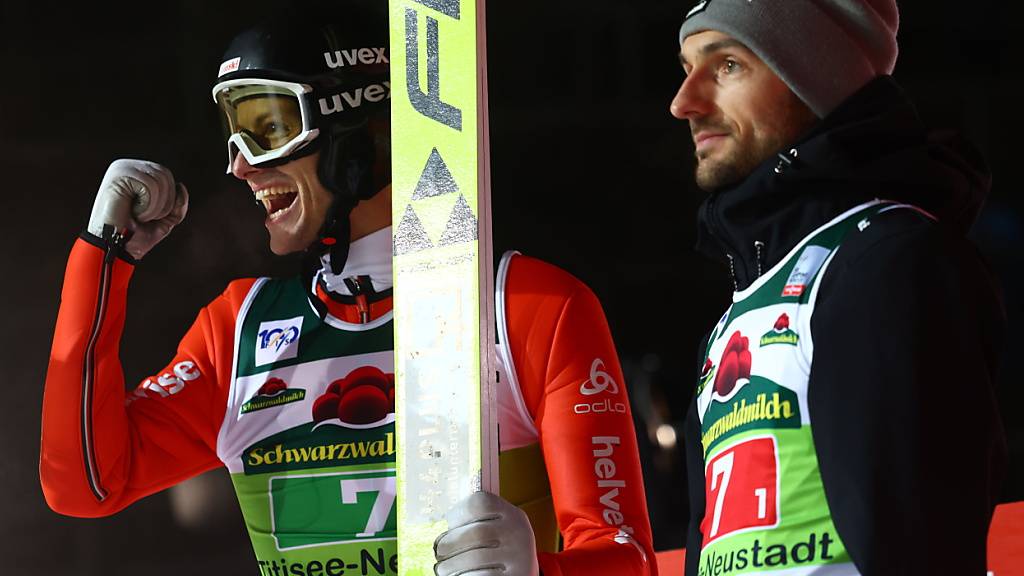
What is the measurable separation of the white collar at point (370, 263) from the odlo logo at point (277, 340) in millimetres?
97

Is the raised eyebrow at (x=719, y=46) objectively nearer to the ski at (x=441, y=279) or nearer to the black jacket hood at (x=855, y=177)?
the black jacket hood at (x=855, y=177)

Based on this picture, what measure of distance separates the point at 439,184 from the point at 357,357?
0.77 m

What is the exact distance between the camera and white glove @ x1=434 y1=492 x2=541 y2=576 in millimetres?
1555

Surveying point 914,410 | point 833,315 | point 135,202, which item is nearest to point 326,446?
point 135,202

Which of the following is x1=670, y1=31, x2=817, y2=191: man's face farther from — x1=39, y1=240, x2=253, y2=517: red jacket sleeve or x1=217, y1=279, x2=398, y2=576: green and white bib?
x1=39, y1=240, x2=253, y2=517: red jacket sleeve

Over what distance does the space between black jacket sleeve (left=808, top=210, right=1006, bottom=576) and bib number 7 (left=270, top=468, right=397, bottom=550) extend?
897 mm

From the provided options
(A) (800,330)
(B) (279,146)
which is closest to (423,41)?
(A) (800,330)

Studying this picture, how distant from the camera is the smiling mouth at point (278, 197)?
2404 mm

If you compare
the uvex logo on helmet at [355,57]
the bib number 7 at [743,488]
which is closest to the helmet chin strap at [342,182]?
the uvex logo on helmet at [355,57]

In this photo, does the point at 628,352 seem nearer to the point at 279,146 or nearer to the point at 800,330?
the point at 279,146

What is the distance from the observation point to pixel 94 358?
2.35 metres

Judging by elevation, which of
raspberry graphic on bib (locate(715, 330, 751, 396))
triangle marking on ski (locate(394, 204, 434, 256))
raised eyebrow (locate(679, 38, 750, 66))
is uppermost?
raised eyebrow (locate(679, 38, 750, 66))

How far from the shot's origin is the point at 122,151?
3.17 metres

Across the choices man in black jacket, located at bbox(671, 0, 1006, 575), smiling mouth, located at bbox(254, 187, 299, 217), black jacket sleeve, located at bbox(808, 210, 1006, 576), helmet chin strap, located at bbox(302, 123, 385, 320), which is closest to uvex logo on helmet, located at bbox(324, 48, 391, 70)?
helmet chin strap, located at bbox(302, 123, 385, 320)
